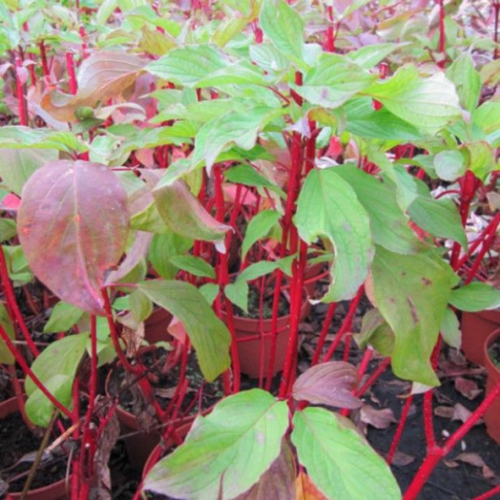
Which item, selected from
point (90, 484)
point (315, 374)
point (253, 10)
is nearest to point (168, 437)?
point (90, 484)

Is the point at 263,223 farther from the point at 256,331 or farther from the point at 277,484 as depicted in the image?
the point at 256,331

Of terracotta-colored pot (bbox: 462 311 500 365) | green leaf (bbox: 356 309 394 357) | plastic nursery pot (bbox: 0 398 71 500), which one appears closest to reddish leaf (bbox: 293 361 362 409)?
green leaf (bbox: 356 309 394 357)

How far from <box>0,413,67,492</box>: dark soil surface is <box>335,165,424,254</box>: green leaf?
0.86 meters

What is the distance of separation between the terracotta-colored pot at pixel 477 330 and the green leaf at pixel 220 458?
1.34 meters

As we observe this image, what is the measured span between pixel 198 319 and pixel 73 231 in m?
0.24

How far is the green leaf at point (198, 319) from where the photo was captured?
2.17 feet

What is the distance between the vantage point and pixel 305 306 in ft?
5.67

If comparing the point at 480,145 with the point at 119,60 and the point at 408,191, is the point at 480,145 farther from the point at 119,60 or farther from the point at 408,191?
the point at 119,60

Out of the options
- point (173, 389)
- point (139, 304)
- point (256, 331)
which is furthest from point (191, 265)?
point (256, 331)

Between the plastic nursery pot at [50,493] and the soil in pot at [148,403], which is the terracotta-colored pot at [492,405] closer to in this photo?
the soil in pot at [148,403]

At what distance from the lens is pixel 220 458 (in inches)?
22.4

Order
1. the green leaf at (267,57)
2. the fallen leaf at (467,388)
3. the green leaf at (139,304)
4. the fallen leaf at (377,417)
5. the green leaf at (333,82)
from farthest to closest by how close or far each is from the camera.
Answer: the fallen leaf at (467,388), the fallen leaf at (377,417), the green leaf at (139,304), the green leaf at (267,57), the green leaf at (333,82)

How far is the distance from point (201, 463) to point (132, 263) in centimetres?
24

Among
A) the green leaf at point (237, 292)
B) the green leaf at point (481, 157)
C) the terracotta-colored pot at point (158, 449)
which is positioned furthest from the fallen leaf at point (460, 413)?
the green leaf at point (481, 157)
